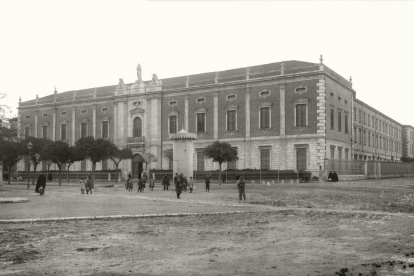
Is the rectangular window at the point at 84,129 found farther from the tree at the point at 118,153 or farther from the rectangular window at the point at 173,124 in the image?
the rectangular window at the point at 173,124

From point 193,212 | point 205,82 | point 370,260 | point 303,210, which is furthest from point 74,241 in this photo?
point 205,82

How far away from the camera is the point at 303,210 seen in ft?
52.7

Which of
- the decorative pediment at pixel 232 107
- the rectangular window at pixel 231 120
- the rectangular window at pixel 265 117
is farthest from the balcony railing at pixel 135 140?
the rectangular window at pixel 265 117

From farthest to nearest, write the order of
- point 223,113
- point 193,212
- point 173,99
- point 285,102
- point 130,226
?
point 173,99, point 223,113, point 285,102, point 193,212, point 130,226

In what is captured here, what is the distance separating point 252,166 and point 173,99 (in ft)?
37.6

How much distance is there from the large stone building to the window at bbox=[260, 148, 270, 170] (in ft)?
0.30

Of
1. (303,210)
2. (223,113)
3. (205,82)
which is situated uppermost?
(205,82)

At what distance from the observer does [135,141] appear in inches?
2028

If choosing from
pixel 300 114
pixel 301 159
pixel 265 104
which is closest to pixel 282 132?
pixel 300 114

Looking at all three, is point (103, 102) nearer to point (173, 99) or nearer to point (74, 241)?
point (173, 99)

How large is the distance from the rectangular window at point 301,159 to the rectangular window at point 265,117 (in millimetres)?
3893

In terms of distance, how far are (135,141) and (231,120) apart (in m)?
11.3

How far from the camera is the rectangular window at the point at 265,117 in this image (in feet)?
145

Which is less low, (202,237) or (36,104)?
(36,104)
